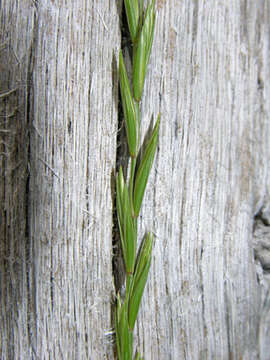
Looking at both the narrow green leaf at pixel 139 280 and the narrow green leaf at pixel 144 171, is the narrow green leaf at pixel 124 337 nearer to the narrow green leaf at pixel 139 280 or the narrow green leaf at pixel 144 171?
the narrow green leaf at pixel 139 280

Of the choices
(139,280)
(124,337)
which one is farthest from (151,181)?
(124,337)

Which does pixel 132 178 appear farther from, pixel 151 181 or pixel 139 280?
pixel 139 280

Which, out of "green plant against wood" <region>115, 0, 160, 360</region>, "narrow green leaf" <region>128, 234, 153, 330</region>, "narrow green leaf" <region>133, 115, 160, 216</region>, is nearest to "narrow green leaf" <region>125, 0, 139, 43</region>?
"green plant against wood" <region>115, 0, 160, 360</region>

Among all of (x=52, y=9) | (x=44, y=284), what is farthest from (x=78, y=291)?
(x=52, y=9)

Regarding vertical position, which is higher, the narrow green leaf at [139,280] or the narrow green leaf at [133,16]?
the narrow green leaf at [133,16]

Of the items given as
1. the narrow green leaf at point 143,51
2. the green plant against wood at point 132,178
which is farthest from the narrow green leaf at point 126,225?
the narrow green leaf at point 143,51

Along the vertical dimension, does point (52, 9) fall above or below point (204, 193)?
above

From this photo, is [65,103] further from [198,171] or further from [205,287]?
[205,287]
